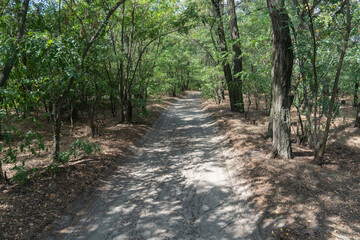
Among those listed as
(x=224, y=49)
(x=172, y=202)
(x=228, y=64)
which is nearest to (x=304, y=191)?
(x=172, y=202)

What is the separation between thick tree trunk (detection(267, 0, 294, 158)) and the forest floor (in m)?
0.58

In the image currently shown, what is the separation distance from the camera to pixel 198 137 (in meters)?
10.1

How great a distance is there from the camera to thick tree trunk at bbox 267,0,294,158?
5832 mm

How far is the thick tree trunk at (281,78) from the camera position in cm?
583

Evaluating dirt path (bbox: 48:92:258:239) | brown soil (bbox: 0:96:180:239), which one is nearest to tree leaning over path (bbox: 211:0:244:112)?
dirt path (bbox: 48:92:258:239)

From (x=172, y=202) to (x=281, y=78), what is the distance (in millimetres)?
4522

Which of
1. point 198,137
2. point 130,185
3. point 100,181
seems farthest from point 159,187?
point 198,137

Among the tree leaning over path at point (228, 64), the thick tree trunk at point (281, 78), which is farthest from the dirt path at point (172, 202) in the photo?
the tree leaning over path at point (228, 64)

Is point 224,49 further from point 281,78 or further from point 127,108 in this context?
point 281,78

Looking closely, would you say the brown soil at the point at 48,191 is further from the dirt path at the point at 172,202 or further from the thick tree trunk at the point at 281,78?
the thick tree trunk at the point at 281,78

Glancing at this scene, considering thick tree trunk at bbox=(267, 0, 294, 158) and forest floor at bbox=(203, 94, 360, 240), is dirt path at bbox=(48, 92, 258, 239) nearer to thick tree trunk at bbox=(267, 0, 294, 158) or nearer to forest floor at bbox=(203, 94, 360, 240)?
forest floor at bbox=(203, 94, 360, 240)

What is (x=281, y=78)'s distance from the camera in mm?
6004

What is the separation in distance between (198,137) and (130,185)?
497 cm

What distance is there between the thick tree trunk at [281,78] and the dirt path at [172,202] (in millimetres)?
1696
